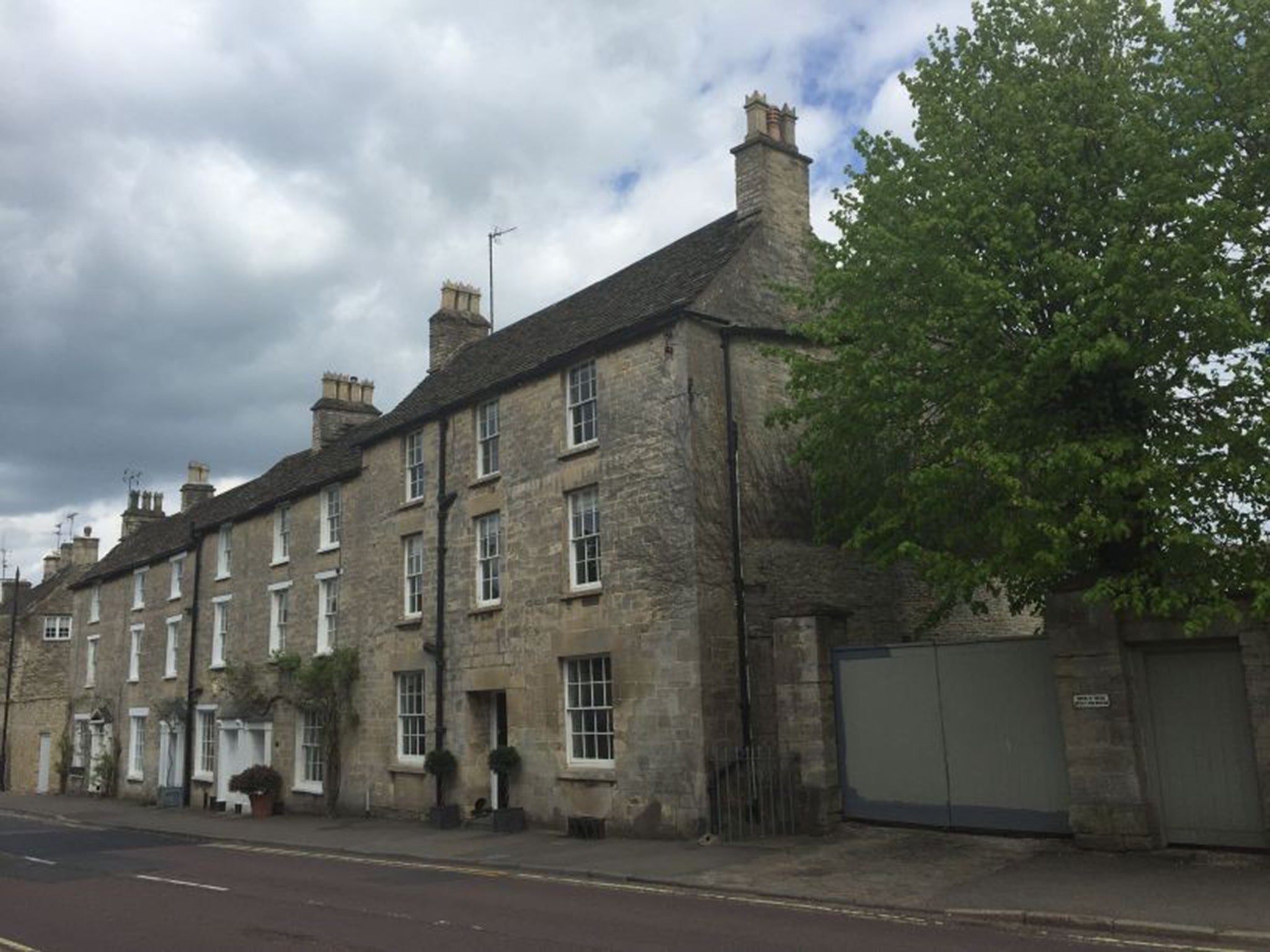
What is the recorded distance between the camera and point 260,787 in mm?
25656

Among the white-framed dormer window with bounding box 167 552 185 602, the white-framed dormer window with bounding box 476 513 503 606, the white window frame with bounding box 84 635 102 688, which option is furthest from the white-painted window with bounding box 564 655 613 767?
the white window frame with bounding box 84 635 102 688

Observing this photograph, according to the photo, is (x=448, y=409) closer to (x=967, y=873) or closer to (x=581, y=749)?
(x=581, y=749)

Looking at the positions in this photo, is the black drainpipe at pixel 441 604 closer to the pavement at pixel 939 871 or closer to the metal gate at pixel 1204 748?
the pavement at pixel 939 871

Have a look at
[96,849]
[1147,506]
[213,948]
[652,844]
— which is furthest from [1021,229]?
[96,849]

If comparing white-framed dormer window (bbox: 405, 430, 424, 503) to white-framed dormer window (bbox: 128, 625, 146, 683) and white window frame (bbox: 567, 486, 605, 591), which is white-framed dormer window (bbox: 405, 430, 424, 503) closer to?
white window frame (bbox: 567, 486, 605, 591)

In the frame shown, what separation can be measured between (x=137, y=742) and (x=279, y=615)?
438 inches

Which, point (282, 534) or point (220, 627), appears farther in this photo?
point (220, 627)

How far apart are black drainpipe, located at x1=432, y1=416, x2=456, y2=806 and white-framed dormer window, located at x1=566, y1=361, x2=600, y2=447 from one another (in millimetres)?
3819

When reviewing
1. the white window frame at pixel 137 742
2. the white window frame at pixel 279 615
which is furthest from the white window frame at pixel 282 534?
the white window frame at pixel 137 742

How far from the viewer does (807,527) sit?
1886 centimetres

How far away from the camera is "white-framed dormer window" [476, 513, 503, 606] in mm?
20906

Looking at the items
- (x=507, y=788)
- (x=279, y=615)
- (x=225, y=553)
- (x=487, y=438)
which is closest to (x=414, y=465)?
(x=487, y=438)

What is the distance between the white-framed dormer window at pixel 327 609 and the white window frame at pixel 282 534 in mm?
2407

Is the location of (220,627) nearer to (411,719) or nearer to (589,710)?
(411,719)
